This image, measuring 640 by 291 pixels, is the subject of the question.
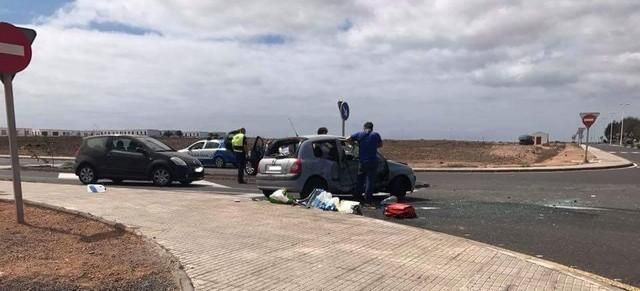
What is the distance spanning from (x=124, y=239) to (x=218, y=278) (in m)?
2.07

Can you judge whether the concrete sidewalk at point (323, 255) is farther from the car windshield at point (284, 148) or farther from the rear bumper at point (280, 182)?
the car windshield at point (284, 148)

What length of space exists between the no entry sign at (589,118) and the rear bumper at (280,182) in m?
24.0

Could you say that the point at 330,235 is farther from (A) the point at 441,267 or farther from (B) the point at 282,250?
(A) the point at 441,267

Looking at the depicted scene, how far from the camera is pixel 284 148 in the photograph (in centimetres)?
1327

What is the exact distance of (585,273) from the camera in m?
6.54

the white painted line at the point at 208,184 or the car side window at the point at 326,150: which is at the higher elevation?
the car side window at the point at 326,150

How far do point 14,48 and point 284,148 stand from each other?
672 cm

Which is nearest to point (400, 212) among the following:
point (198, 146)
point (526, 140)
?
point (198, 146)

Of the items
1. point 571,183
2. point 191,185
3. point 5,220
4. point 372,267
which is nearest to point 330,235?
point 372,267

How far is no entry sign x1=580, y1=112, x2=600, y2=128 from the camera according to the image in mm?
31375

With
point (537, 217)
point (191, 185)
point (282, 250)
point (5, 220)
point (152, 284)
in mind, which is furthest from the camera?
point (191, 185)

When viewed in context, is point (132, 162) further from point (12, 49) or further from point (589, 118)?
point (589, 118)

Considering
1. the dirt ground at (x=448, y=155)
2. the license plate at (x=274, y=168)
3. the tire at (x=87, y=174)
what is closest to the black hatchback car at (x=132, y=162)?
the tire at (x=87, y=174)

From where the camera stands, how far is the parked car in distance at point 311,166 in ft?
41.8
